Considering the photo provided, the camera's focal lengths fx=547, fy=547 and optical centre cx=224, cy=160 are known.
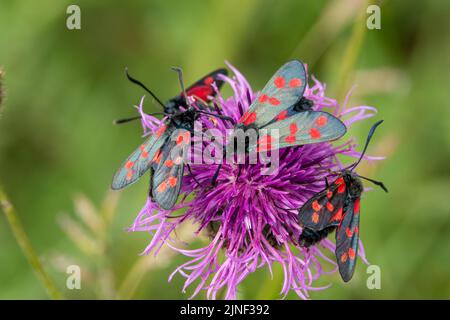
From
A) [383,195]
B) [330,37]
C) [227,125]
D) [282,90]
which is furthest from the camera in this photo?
[330,37]

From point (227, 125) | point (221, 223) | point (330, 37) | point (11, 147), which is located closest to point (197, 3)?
point (330, 37)

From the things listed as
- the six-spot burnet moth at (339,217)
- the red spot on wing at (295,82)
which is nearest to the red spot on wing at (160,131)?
the red spot on wing at (295,82)

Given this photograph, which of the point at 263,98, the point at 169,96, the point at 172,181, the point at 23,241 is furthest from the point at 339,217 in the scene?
the point at 169,96

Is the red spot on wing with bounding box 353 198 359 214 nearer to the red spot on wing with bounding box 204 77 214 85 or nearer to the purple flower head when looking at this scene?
the purple flower head

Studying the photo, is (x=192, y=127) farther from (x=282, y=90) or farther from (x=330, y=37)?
(x=330, y=37)

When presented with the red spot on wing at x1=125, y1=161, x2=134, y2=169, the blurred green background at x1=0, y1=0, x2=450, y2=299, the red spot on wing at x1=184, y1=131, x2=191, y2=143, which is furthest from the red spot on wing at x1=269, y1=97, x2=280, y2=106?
the blurred green background at x1=0, y1=0, x2=450, y2=299

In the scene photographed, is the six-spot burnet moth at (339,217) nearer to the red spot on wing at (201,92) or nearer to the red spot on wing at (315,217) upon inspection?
A: the red spot on wing at (315,217)
